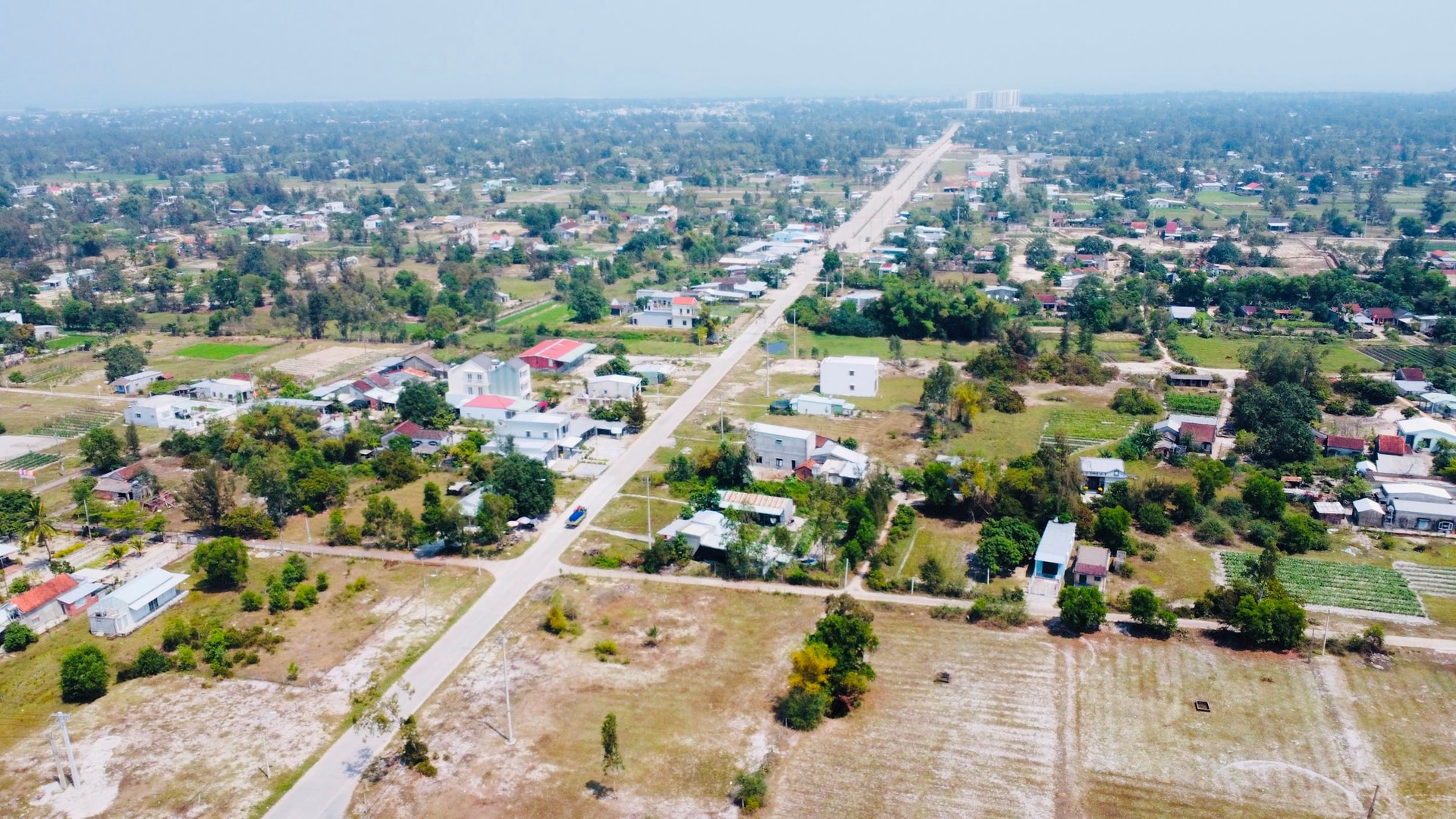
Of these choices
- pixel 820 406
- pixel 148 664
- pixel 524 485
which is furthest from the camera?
pixel 820 406

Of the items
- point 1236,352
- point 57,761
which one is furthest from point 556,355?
point 1236,352

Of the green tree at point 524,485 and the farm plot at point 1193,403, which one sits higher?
the green tree at point 524,485

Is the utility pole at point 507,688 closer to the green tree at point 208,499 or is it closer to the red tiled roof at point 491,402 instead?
the green tree at point 208,499

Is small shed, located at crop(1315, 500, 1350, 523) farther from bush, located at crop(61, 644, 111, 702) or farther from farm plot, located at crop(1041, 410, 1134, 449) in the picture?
bush, located at crop(61, 644, 111, 702)

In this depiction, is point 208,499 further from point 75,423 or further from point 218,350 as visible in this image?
point 218,350

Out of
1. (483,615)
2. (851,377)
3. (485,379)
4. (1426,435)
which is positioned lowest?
(483,615)

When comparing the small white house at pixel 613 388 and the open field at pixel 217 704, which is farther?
the small white house at pixel 613 388

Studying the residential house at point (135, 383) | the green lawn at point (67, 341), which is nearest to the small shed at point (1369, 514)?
the residential house at point (135, 383)
